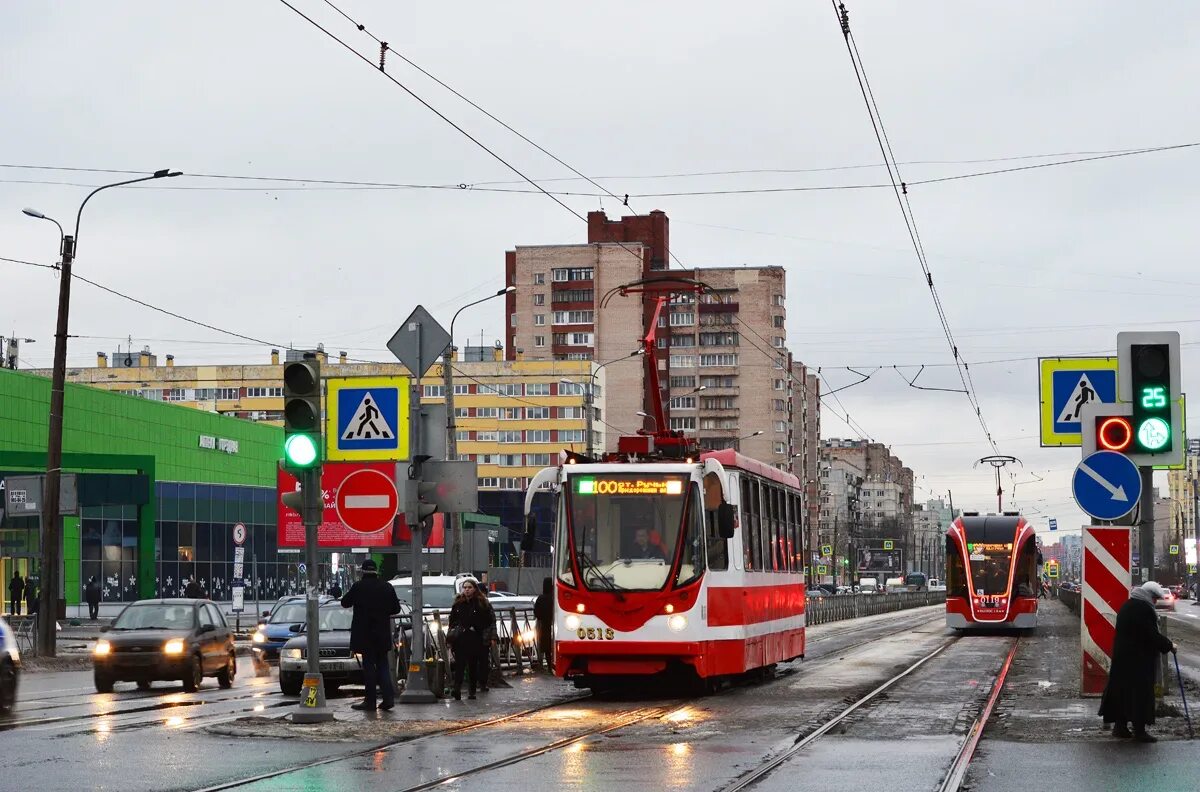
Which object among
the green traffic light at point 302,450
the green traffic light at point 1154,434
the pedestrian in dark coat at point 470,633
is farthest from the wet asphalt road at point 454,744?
the green traffic light at point 1154,434

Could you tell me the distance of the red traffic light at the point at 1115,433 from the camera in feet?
62.5

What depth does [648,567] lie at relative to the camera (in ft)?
74.9

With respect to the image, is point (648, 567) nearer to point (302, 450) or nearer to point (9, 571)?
point (302, 450)

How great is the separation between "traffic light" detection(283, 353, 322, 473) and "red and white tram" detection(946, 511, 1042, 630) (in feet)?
105

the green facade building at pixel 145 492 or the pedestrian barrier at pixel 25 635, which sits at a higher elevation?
the green facade building at pixel 145 492

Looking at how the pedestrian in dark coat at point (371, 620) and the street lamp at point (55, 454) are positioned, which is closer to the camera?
the pedestrian in dark coat at point (371, 620)

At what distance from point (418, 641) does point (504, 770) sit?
804 cm

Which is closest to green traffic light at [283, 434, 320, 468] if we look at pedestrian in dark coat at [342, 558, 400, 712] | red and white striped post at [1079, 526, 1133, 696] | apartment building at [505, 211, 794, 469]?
pedestrian in dark coat at [342, 558, 400, 712]

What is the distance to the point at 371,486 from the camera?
19.8 metres

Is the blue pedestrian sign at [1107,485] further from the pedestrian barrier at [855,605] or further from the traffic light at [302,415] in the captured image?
the pedestrian barrier at [855,605]

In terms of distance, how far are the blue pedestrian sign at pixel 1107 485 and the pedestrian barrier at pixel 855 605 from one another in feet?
115

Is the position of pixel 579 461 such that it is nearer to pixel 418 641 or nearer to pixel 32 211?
pixel 418 641

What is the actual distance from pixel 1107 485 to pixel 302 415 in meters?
7.97

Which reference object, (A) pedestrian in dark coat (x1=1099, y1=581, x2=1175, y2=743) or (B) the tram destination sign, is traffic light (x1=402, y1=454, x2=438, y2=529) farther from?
(A) pedestrian in dark coat (x1=1099, y1=581, x2=1175, y2=743)
